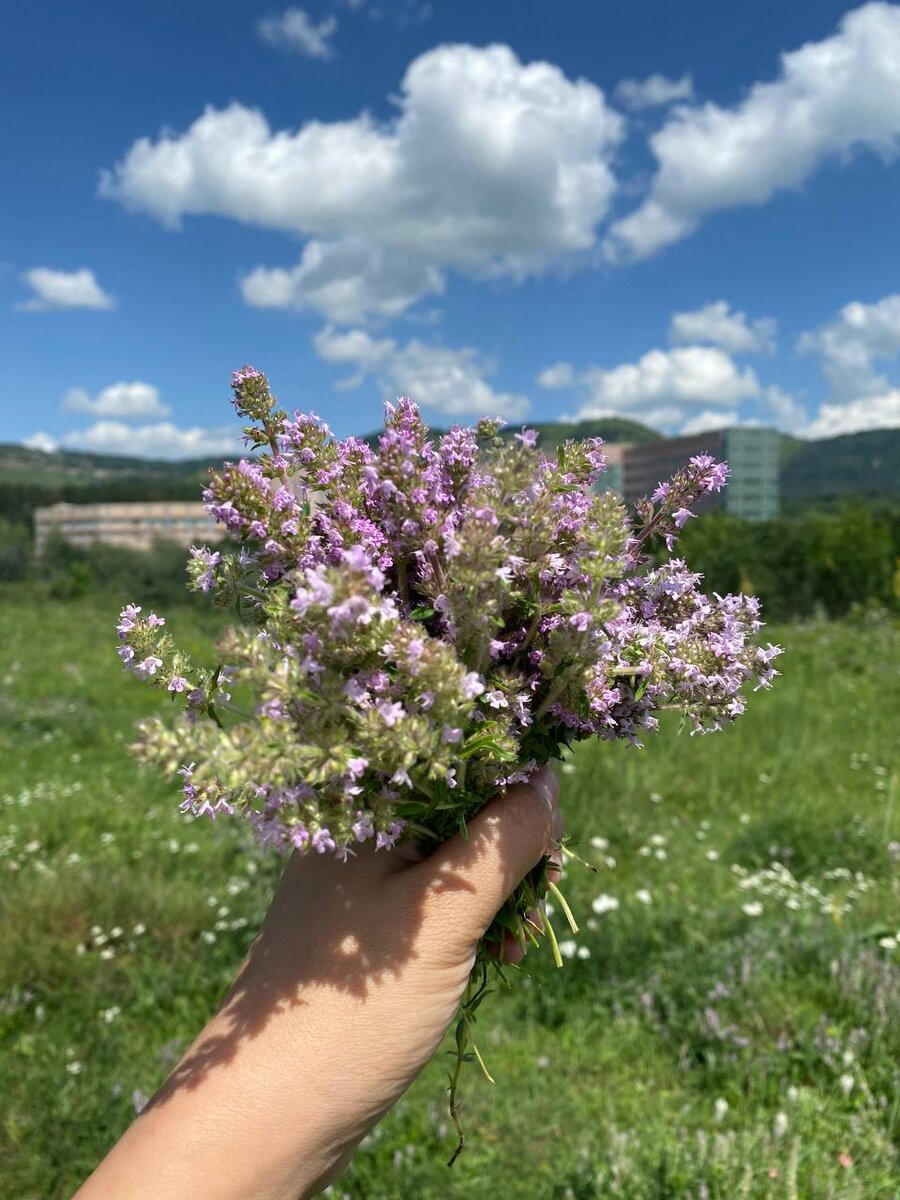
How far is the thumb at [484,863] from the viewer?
71.5 inches

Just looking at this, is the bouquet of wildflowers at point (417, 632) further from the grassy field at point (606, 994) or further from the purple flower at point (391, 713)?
the grassy field at point (606, 994)

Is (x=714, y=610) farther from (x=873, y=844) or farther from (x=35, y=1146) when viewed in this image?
(x=873, y=844)

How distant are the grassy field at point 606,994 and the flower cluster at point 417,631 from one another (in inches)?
101

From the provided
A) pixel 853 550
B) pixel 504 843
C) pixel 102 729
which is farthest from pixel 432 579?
pixel 853 550

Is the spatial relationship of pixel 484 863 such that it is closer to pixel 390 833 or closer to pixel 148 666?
pixel 390 833

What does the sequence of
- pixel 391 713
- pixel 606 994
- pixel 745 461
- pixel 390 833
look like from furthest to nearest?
pixel 745 461
pixel 606 994
pixel 390 833
pixel 391 713

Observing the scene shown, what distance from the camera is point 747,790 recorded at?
29.8 feet

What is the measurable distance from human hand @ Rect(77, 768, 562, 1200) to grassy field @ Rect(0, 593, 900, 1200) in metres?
2.27

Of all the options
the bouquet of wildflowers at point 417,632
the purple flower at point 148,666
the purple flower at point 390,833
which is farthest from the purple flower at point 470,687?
the purple flower at point 148,666

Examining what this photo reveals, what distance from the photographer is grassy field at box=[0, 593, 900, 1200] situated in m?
3.85

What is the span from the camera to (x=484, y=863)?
184 centimetres

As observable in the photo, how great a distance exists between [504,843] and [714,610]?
73 cm

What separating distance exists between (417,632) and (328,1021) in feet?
3.05

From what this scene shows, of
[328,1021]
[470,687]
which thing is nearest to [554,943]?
[328,1021]
